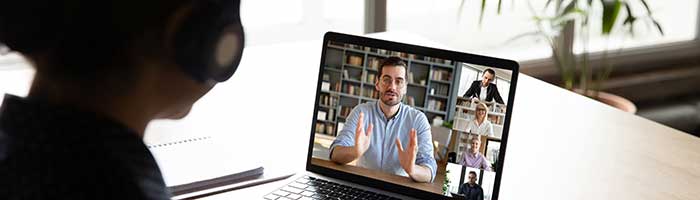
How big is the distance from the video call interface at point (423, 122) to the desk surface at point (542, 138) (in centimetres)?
16

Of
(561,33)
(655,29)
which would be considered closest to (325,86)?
(561,33)

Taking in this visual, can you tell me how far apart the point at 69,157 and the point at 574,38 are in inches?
127

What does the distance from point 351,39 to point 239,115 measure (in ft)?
1.57

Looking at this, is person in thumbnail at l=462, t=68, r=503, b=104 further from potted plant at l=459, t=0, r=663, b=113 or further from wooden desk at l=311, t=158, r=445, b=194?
potted plant at l=459, t=0, r=663, b=113

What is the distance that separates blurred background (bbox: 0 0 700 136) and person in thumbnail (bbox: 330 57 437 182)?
1524 millimetres

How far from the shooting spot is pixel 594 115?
1882mm

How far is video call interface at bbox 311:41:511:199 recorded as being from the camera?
1.28m

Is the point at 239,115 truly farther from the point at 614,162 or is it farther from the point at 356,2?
the point at 356,2

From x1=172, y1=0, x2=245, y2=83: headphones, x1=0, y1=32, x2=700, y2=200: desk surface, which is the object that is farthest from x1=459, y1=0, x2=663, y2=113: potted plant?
x1=172, y1=0, x2=245, y2=83: headphones

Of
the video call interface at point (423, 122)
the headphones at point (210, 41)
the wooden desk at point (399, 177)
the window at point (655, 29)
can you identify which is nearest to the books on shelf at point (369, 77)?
the video call interface at point (423, 122)

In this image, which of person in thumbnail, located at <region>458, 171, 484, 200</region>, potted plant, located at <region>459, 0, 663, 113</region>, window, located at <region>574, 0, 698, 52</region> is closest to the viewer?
person in thumbnail, located at <region>458, 171, 484, 200</region>

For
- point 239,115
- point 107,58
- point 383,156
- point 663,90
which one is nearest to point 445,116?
point 383,156

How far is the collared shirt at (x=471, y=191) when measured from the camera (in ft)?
4.18

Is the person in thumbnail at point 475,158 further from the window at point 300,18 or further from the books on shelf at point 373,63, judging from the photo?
the window at point 300,18
